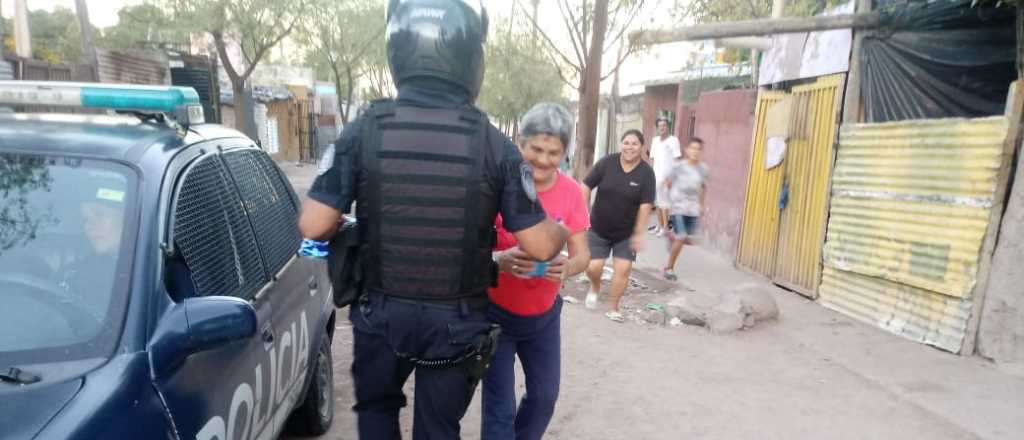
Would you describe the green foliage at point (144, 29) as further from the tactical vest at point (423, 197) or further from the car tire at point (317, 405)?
the tactical vest at point (423, 197)

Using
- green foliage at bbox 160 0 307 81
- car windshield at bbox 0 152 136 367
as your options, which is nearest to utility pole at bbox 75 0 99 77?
green foliage at bbox 160 0 307 81

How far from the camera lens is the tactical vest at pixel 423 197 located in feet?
6.05

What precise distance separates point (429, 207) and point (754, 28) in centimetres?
470

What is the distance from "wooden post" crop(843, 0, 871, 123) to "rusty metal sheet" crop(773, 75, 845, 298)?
0.32 ft

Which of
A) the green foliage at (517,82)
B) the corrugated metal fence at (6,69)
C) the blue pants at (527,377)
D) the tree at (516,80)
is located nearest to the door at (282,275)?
the blue pants at (527,377)

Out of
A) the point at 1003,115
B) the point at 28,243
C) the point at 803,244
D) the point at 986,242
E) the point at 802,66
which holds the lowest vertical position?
the point at 803,244

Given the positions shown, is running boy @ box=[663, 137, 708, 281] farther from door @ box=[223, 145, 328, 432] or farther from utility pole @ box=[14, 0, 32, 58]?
utility pole @ box=[14, 0, 32, 58]

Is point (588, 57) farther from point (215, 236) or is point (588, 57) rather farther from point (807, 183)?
point (215, 236)

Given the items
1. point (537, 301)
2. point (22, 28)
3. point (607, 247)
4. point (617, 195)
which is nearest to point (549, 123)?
point (537, 301)

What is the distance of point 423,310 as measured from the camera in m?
1.92

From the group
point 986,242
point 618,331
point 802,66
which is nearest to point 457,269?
point 618,331

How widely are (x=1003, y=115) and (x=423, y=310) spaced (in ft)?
16.1

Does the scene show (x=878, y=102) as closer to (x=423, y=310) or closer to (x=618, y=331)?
(x=618, y=331)

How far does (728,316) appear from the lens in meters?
5.59
